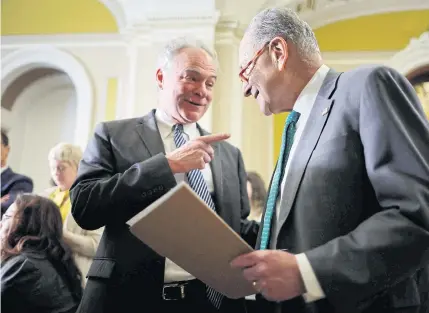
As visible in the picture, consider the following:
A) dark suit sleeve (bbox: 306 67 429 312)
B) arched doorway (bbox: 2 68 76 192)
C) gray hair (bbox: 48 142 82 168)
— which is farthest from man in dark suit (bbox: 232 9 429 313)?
arched doorway (bbox: 2 68 76 192)

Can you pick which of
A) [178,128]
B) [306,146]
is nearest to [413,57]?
[178,128]

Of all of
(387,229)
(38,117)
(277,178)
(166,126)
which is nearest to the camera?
(387,229)

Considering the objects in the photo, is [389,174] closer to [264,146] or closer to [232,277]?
[232,277]

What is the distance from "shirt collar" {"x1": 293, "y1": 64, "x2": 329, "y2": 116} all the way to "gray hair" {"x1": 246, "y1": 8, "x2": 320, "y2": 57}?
66mm

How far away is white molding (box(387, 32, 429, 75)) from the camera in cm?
530

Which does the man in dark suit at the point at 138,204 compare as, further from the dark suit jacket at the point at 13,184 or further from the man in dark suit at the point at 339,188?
the dark suit jacket at the point at 13,184

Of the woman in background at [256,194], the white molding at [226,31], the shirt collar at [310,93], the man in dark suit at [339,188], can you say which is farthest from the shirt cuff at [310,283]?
the white molding at [226,31]

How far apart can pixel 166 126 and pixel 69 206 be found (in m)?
1.39

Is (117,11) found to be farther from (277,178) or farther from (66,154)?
(277,178)

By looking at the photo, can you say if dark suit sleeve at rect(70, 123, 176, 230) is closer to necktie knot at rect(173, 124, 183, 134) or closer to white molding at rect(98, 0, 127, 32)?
necktie knot at rect(173, 124, 183, 134)

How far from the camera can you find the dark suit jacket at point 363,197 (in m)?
0.99

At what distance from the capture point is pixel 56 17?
226 inches

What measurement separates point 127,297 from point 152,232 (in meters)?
0.52

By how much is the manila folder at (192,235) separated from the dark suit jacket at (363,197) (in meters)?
0.17
